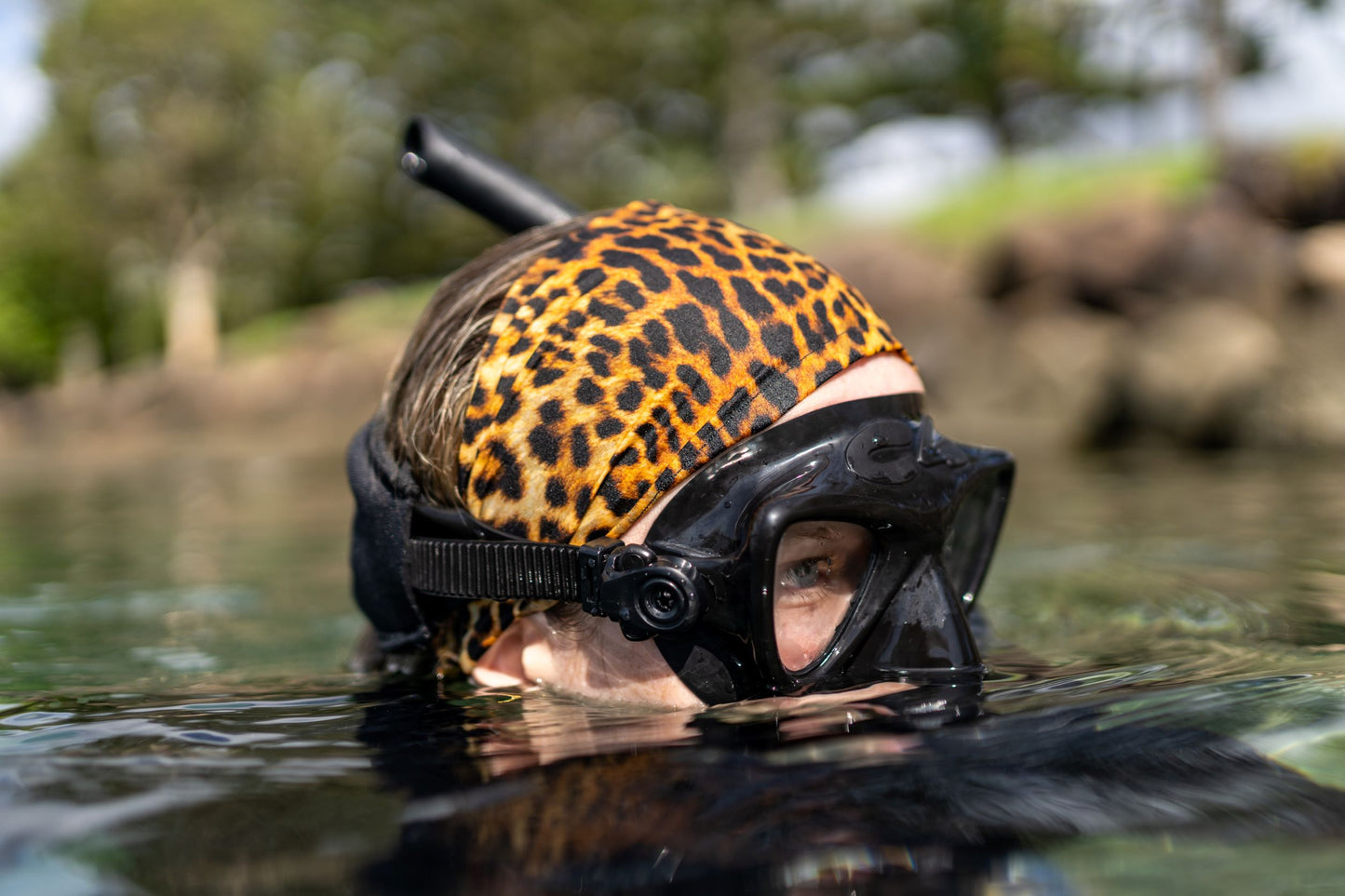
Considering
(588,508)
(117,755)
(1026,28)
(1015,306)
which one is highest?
(1026,28)

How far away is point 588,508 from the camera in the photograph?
206 centimetres

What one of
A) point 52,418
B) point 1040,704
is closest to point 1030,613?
point 1040,704

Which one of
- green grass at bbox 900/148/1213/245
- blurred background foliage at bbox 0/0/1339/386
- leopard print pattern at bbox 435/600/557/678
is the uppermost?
blurred background foliage at bbox 0/0/1339/386

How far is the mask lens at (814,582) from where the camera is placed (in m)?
2.10

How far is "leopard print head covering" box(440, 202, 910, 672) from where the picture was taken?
203 cm

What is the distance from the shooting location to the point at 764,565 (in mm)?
1896

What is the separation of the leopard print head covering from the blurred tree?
105ft

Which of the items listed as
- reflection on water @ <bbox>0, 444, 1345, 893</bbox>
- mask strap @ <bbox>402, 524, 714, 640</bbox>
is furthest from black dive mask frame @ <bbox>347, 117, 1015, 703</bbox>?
reflection on water @ <bbox>0, 444, 1345, 893</bbox>

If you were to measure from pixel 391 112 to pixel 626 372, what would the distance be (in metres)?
42.2

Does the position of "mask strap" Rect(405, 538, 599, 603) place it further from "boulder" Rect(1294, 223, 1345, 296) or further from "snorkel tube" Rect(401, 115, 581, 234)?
"boulder" Rect(1294, 223, 1345, 296)

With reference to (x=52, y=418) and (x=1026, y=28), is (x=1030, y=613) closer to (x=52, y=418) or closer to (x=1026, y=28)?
(x=52, y=418)

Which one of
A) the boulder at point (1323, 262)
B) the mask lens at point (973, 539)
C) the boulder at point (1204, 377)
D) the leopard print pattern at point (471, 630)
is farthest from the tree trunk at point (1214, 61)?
the leopard print pattern at point (471, 630)

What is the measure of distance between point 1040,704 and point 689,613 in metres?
0.58

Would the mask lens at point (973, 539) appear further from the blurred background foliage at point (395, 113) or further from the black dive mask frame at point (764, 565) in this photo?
the blurred background foliage at point (395, 113)
